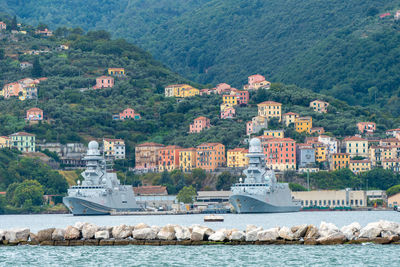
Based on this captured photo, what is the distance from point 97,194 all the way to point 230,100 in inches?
2319

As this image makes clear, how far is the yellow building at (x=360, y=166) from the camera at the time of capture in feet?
444

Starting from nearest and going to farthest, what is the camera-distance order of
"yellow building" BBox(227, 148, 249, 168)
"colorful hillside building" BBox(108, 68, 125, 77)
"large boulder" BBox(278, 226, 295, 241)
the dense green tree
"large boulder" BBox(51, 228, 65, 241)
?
1. "large boulder" BBox(278, 226, 295, 241)
2. "large boulder" BBox(51, 228, 65, 241)
3. the dense green tree
4. "yellow building" BBox(227, 148, 249, 168)
5. "colorful hillside building" BBox(108, 68, 125, 77)

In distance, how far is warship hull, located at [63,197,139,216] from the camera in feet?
343

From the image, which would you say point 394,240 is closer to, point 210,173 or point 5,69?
point 210,173

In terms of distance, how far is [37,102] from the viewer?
156500 mm

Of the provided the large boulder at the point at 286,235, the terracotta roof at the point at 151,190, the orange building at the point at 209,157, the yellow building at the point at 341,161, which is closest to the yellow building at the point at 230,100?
the orange building at the point at 209,157

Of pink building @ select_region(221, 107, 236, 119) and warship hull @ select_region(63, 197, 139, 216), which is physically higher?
pink building @ select_region(221, 107, 236, 119)

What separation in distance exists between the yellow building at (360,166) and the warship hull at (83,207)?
138 ft

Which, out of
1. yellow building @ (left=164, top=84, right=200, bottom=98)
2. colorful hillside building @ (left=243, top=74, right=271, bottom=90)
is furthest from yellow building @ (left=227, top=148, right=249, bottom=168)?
yellow building @ (left=164, top=84, right=200, bottom=98)

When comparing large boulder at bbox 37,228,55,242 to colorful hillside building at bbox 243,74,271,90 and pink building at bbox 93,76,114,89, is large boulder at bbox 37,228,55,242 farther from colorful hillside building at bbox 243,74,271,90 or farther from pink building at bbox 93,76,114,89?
colorful hillside building at bbox 243,74,271,90

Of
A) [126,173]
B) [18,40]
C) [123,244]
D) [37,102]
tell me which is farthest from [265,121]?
[123,244]

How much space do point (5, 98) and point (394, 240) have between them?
414 feet

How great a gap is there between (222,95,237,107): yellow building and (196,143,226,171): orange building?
23.7 m

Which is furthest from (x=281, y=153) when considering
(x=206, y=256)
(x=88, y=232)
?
(x=206, y=256)
